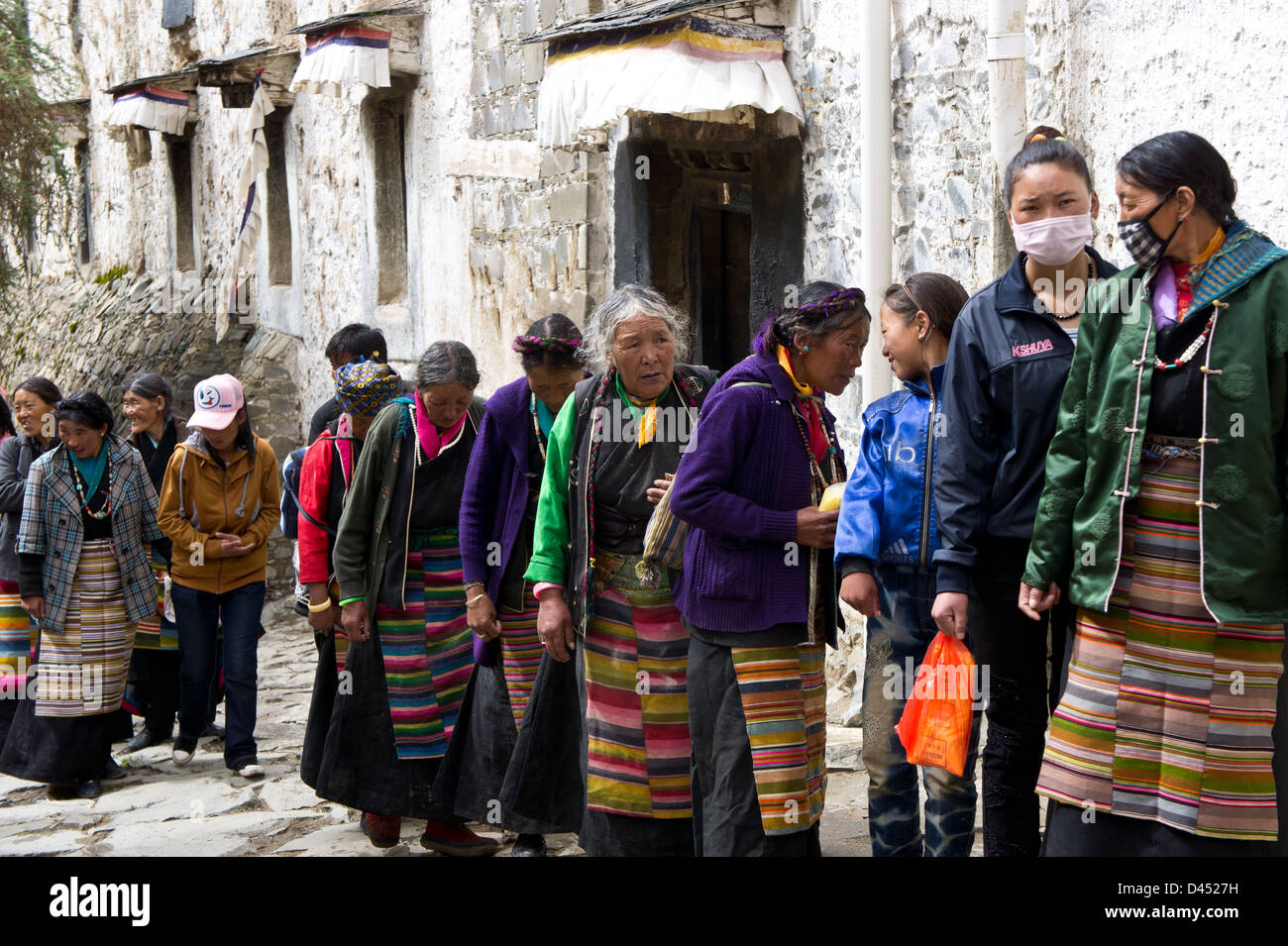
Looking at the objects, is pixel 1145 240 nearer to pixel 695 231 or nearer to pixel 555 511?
pixel 555 511

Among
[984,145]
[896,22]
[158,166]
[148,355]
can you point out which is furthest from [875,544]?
[158,166]

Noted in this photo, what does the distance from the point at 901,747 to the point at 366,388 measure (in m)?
2.61

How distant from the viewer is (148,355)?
623 inches

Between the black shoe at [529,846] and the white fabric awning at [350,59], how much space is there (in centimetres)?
769

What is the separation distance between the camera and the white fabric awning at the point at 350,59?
432 inches

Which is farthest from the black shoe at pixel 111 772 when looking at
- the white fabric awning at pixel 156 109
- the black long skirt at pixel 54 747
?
the white fabric awning at pixel 156 109

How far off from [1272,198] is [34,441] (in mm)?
5611

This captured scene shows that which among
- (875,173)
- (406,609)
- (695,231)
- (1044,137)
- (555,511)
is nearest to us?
(1044,137)

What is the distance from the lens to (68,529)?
630cm

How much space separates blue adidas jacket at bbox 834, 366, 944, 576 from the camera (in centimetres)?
365

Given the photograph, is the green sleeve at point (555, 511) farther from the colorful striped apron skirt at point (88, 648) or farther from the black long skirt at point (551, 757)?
the colorful striped apron skirt at point (88, 648)

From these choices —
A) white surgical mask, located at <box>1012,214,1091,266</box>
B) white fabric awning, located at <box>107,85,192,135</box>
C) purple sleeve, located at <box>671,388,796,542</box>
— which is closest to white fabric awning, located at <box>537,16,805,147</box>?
purple sleeve, located at <box>671,388,796,542</box>

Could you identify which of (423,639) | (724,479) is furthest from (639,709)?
(423,639)

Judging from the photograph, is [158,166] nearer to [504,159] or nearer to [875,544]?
[504,159]
